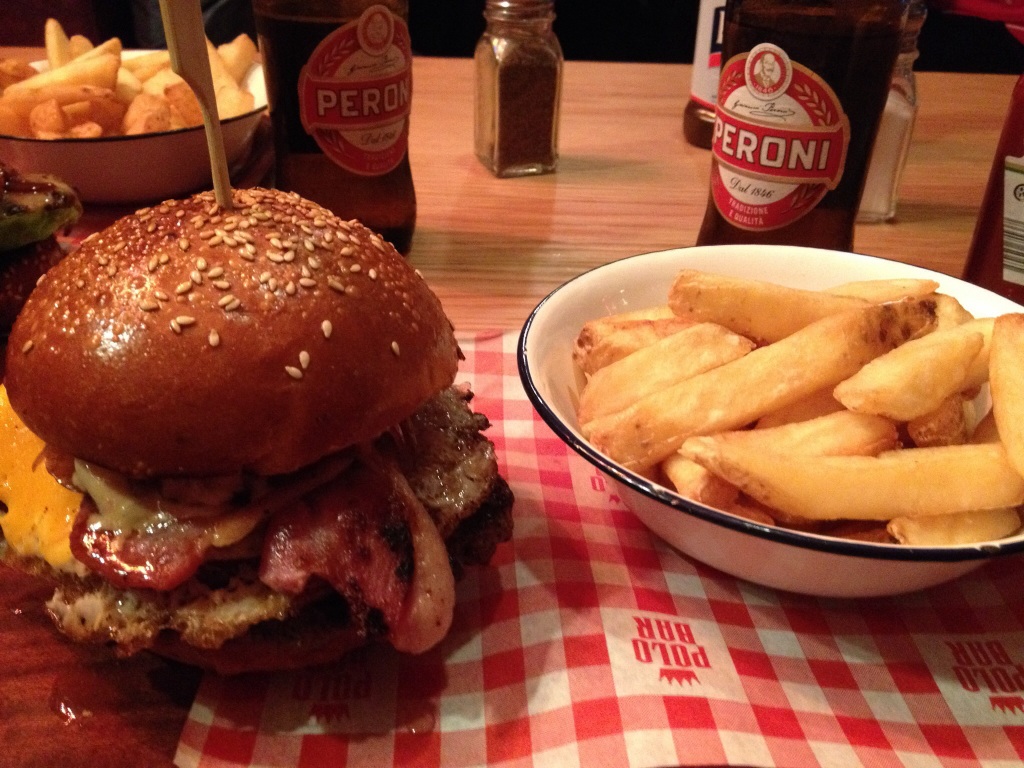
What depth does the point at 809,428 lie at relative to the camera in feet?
3.46

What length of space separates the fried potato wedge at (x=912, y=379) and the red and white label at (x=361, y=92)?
1.36 metres

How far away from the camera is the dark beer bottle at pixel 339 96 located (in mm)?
1876

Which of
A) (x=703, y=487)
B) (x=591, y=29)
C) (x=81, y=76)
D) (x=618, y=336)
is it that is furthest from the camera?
(x=591, y=29)

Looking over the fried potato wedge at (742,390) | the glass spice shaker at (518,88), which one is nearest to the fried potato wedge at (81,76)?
the glass spice shaker at (518,88)

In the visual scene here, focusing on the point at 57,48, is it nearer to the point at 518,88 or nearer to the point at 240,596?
the point at 518,88

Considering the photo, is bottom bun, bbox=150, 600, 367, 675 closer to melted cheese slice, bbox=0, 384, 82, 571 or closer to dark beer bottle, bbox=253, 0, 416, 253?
melted cheese slice, bbox=0, 384, 82, 571

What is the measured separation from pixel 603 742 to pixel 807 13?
1.42 metres

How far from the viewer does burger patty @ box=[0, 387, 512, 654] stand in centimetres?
96

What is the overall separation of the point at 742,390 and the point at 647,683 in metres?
0.40

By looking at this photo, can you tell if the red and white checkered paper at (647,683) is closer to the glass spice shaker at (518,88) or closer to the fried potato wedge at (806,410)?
the fried potato wedge at (806,410)

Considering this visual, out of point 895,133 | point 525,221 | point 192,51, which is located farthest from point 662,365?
point 895,133

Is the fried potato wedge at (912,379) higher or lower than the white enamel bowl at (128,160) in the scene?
higher

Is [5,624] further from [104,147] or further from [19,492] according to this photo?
[104,147]

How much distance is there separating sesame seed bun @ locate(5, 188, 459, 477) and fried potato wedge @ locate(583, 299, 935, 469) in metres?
0.29
